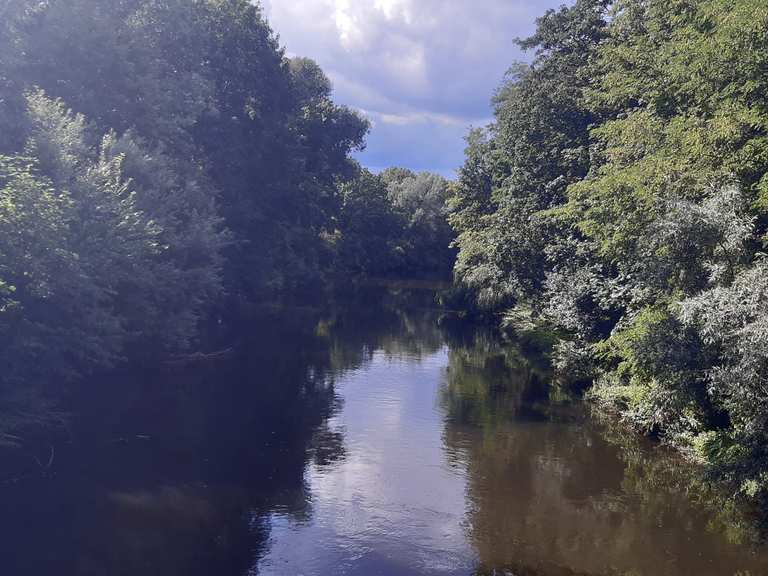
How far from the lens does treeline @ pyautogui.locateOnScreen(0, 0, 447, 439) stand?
1792 centimetres

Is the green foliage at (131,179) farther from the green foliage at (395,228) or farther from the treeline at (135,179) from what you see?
the green foliage at (395,228)

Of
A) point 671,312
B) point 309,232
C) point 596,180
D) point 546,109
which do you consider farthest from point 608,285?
point 309,232

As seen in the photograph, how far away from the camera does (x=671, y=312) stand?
19.2 metres

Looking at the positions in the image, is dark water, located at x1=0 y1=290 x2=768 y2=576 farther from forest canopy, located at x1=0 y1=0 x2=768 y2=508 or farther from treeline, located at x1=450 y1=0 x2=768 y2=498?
treeline, located at x1=450 y1=0 x2=768 y2=498

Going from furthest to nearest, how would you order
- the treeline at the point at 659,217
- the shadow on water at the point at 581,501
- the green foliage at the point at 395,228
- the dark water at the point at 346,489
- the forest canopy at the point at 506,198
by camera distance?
the green foliage at the point at 395,228
the forest canopy at the point at 506,198
the treeline at the point at 659,217
the shadow on water at the point at 581,501
the dark water at the point at 346,489

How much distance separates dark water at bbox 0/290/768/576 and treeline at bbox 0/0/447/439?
8.58 feet

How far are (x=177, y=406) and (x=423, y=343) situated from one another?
64.1ft

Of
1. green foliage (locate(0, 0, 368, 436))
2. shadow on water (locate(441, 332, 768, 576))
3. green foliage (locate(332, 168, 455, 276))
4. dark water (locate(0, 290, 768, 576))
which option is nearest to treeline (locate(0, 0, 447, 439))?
green foliage (locate(0, 0, 368, 436))

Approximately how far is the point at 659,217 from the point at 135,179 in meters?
18.0

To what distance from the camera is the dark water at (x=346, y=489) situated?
1366 cm

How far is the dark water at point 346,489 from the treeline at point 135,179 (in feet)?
8.58

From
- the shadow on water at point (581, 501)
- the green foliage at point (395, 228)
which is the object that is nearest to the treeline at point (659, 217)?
the shadow on water at point (581, 501)

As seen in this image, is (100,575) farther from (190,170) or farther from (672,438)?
(190,170)

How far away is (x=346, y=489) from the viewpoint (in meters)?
17.0
